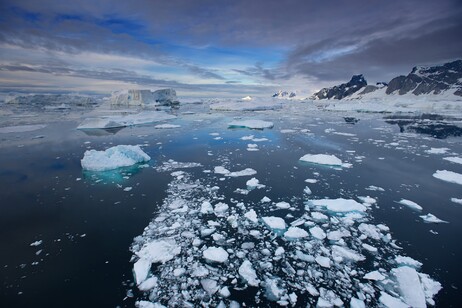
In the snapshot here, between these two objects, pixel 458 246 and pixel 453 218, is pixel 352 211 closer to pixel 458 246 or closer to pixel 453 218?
pixel 458 246

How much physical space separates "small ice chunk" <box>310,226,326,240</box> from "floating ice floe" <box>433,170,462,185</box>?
14.2 ft

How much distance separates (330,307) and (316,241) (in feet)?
3.53

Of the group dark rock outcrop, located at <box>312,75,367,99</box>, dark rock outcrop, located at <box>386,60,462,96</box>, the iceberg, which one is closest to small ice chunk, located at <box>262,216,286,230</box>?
the iceberg

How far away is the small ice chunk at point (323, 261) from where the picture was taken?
2806 mm

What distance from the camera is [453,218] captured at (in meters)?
3.92

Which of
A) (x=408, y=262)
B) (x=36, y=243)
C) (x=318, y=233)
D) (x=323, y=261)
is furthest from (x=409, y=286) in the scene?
(x=36, y=243)

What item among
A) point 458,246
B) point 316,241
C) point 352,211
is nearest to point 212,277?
point 316,241

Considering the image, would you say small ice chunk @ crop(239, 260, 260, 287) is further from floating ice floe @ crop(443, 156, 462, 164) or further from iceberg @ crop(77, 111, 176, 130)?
iceberg @ crop(77, 111, 176, 130)

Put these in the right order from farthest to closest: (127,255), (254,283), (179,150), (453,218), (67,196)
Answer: (179,150), (67,196), (453,218), (127,255), (254,283)

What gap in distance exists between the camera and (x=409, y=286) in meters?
2.50

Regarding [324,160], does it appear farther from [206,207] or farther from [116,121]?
[116,121]

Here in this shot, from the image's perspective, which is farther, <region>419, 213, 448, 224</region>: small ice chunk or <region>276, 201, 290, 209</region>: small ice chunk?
<region>276, 201, 290, 209</region>: small ice chunk

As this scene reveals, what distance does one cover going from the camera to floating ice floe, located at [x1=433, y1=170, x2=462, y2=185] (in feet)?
18.3

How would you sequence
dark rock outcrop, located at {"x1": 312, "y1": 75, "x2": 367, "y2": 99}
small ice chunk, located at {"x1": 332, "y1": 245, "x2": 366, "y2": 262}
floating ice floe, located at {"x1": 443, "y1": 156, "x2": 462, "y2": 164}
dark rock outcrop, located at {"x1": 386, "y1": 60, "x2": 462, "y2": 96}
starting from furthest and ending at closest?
dark rock outcrop, located at {"x1": 312, "y1": 75, "x2": 367, "y2": 99} → dark rock outcrop, located at {"x1": 386, "y1": 60, "x2": 462, "y2": 96} → floating ice floe, located at {"x1": 443, "y1": 156, "x2": 462, "y2": 164} → small ice chunk, located at {"x1": 332, "y1": 245, "x2": 366, "y2": 262}
